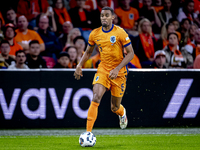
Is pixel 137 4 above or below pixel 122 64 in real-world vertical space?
below

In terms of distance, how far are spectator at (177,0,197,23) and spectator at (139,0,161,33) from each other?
100 cm

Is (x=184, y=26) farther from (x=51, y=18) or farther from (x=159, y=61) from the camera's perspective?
(x=51, y=18)

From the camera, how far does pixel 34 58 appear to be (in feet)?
27.7

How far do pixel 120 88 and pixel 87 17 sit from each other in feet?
17.0

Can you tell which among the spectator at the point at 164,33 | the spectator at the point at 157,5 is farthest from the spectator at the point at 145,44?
the spectator at the point at 157,5

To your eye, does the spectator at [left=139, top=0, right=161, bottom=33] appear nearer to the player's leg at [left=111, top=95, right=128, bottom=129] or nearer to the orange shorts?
the player's leg at [left=111, top=95, right=128, bottom=129]

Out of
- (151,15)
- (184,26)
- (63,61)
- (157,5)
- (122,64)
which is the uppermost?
(122,64)

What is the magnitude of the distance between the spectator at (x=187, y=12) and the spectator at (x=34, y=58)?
207 inches

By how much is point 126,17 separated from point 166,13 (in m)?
1.46

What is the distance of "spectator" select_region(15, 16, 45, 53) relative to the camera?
916 centimetres

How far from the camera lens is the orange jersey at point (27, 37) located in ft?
30.2

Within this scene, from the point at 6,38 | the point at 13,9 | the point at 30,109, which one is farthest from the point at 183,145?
the point at 13,9

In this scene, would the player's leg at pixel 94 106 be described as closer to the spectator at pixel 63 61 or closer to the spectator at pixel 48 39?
the spectator at pixel 63 61

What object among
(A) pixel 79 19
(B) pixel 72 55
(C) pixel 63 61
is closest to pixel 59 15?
(A) pixel 79 19
